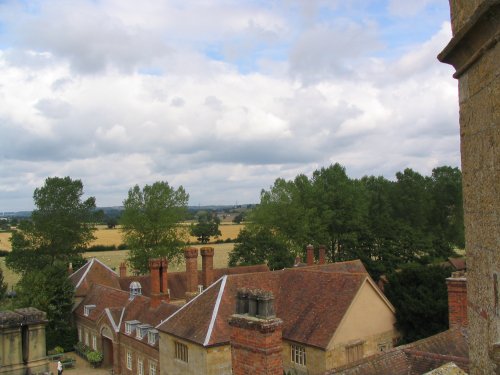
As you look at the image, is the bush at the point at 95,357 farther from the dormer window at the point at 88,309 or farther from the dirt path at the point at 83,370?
the dormer window at the point at 88,309

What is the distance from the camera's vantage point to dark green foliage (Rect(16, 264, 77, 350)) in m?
32.3

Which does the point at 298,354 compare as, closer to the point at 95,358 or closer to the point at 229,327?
the point at 229,327

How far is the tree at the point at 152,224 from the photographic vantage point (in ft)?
157

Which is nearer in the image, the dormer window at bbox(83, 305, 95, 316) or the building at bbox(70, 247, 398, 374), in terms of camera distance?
the building at bbox(70, 247, 398, 374)

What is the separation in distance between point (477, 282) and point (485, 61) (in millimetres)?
1645

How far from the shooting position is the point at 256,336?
29.2 feet

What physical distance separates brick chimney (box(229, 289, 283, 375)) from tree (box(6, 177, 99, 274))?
39.3 meters

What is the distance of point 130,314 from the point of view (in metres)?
28.7

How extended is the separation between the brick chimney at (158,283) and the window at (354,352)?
1192cm

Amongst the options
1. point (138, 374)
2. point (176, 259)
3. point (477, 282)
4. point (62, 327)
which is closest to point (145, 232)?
point (176, 259)

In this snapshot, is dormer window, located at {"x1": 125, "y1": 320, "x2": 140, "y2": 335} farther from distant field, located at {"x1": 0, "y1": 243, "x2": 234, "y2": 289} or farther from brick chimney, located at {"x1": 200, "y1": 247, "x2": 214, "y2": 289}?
distant field, located at {"x1": 0, "y1": 243, "x2": 234, "y2": 289}

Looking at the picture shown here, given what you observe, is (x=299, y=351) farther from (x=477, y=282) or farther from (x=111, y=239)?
(x=111, y=239)

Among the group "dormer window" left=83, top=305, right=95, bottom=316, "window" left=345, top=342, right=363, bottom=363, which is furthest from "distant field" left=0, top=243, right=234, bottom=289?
"window" left=345, top=342, right=363, bottom=363

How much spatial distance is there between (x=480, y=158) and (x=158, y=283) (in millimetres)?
26295
